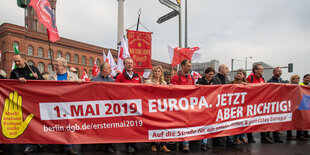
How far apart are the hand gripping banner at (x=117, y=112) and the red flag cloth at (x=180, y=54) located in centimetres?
377

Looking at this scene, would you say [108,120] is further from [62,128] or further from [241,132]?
[241,132]

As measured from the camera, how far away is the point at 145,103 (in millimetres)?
3543

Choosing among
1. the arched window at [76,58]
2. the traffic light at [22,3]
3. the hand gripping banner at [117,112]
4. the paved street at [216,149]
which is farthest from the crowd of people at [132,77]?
the arched window at [76,58]

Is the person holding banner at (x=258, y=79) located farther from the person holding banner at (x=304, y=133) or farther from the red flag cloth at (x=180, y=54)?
the red flag cloth at (x=180, y=54)

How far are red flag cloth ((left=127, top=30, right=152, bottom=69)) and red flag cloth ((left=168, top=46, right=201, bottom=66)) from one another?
1033mm

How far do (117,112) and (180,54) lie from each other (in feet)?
15.6

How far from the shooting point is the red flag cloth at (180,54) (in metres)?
7.56

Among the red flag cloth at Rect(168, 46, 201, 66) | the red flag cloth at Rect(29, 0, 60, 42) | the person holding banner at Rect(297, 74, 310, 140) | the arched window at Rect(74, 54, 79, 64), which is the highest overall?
the arched window at Rect(74, 54, 79, 64)

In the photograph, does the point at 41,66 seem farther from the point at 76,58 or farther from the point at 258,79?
the point at 258,79

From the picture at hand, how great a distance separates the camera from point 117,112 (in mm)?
3434

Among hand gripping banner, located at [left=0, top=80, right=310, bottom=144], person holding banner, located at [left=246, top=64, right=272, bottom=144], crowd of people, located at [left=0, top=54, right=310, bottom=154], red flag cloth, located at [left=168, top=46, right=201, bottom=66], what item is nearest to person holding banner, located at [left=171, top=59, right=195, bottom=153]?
crowd of people, located at [left=0, top=54, right=310, bottom=154]

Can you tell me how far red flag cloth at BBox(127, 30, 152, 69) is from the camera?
802 cm

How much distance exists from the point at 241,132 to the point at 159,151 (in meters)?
1.74

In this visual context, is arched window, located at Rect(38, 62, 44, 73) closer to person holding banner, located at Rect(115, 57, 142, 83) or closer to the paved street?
the paved street
